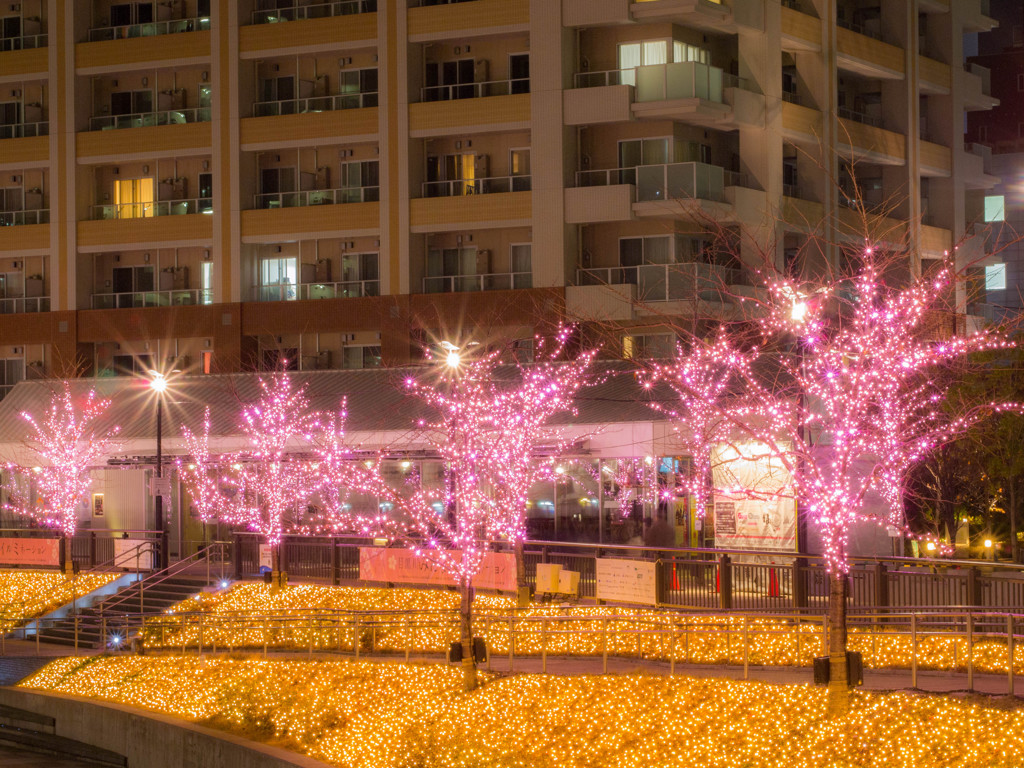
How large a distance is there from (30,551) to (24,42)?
20.2m

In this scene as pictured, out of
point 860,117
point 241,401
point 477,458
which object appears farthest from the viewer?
point 860,117

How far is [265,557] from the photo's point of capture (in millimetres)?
32094

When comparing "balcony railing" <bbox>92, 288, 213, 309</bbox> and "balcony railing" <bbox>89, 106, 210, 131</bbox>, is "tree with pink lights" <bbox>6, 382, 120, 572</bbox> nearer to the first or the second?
"balcony railing" <bbox>92, 288, 213, 309</bbox>

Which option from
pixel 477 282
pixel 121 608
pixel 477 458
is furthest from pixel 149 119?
pixel 477 458

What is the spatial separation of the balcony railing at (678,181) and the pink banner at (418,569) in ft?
48.9

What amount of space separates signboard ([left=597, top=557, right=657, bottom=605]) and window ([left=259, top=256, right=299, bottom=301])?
22352 millimetres

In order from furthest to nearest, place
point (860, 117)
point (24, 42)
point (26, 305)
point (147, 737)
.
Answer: point (24, 42)
point (26, 305)
point (860, 117)
point (147, 737)

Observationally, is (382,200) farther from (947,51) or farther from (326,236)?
(947,51)

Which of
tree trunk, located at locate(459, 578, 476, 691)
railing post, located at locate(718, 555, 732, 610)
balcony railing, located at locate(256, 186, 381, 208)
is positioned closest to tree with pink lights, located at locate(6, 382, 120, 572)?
balcony railing, located at locate(256, 186, 381, 208)

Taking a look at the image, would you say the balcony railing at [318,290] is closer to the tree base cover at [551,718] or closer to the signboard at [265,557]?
the signboard at [265,557]

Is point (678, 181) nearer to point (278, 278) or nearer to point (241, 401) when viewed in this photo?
point (278, 278)

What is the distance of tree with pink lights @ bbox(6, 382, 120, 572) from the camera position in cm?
3809

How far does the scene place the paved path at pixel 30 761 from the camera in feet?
80.9

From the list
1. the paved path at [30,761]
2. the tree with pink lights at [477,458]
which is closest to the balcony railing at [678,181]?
the tree with pink lights at [477,458]
